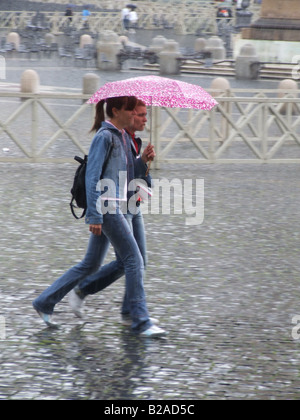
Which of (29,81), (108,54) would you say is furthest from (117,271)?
(108,54)

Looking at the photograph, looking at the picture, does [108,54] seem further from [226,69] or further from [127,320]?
[127,320]

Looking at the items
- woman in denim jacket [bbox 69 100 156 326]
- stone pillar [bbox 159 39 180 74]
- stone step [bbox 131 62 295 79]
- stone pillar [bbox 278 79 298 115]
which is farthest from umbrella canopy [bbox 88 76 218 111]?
stone pillar [bbox 159 39 180 74]

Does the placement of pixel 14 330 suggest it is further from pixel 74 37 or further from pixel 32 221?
pixel 74 37

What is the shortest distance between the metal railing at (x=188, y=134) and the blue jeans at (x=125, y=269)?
6887 millimetres

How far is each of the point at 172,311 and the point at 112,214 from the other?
3.30 ft

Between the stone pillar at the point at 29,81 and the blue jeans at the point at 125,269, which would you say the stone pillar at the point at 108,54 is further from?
the blue jeans at the point at 125,269

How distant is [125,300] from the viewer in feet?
18.7

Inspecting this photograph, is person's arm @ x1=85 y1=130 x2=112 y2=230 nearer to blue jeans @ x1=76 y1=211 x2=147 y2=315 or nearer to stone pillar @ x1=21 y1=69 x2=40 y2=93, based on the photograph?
blue jeans @ x1=76 y1=211 x2=147 y2=315

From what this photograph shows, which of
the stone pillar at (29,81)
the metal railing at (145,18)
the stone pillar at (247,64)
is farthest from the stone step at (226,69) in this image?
the metal railing at (145,18)

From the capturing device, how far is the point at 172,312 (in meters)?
5.92

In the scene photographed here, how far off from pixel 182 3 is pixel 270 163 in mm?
48175

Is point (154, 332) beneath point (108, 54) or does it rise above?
above

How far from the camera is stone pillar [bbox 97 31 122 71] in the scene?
30.1 m

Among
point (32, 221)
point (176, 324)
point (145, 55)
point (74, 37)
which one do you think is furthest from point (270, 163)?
point (74, 37)
